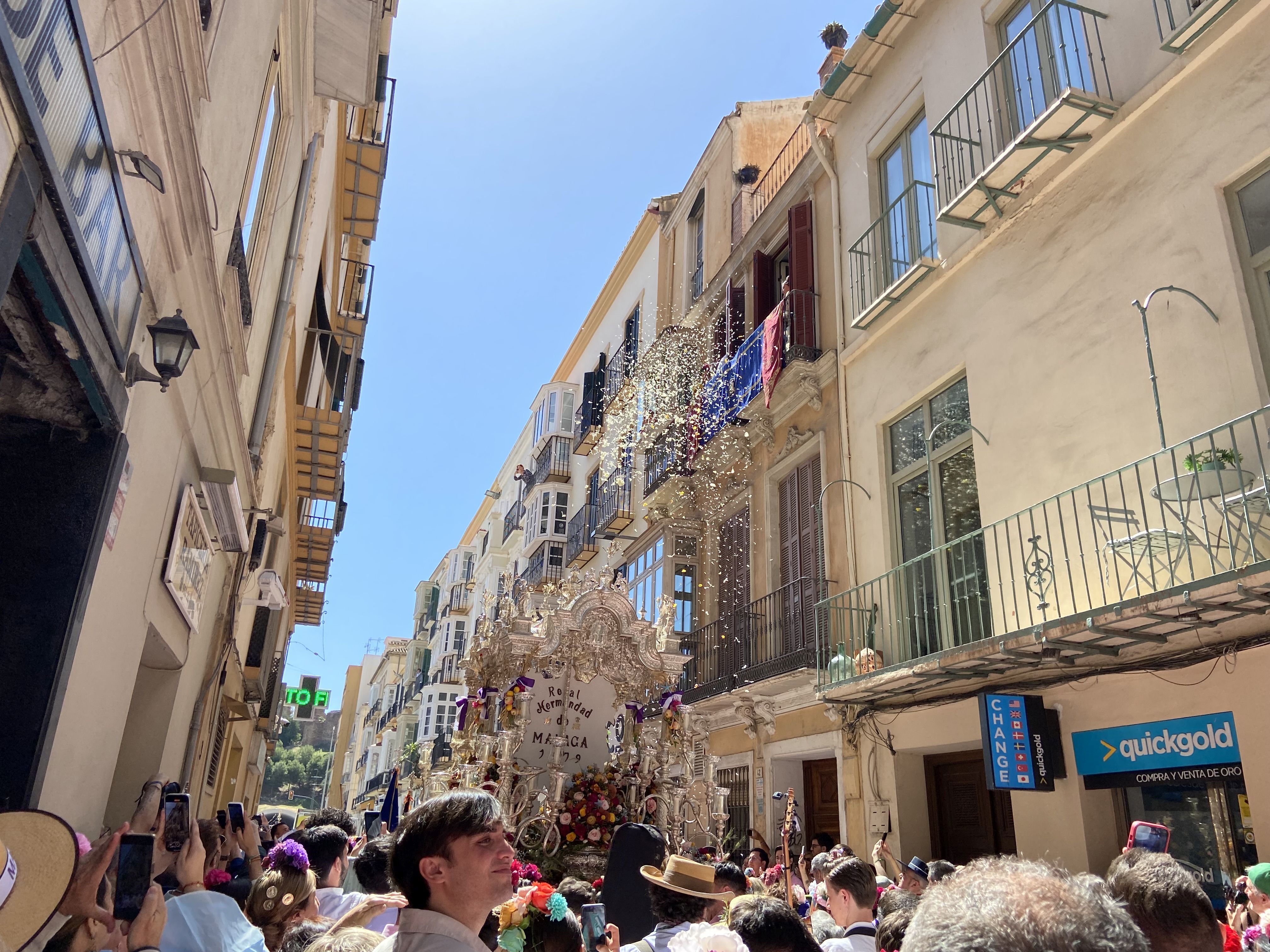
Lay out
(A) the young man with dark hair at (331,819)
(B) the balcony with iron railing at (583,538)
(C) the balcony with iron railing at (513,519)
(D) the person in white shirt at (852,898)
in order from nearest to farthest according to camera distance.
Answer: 1. (D) the person in white shirt at (852,898)
2. (A) the young man with dark hair at (331,819)
3. (B) the balcony with iron railing at (583,538)
4. (C) the balcony with iron railing at (513,519)

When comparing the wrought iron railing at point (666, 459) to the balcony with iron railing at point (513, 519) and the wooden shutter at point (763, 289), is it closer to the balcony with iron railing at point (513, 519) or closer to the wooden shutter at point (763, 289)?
the wooden shutter at point (763, 289)

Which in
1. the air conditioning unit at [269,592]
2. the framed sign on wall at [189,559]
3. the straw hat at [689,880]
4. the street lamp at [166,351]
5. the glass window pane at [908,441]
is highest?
the glass window pane at [908,441]

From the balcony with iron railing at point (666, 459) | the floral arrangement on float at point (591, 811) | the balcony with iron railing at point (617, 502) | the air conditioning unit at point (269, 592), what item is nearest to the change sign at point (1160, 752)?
the floral arrangement on float at point (591, 811)

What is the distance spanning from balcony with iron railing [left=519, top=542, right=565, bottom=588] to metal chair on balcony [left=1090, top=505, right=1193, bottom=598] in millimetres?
18890

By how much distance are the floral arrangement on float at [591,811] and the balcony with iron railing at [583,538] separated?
39.5ft

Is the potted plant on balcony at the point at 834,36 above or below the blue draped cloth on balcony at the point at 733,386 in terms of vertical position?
above

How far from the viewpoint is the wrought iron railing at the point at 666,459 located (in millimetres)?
16281

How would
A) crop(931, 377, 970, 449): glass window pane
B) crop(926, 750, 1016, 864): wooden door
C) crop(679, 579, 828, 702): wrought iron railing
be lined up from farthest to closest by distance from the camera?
crop(679, 579, 828, 702): wrought iron railing
crop(931, 377, 970, 449): glass window pane
crop(926, 750, 1016, 864): wooden door

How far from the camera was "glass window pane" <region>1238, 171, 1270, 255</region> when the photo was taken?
7102mm

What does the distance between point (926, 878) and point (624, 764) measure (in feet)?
10.9

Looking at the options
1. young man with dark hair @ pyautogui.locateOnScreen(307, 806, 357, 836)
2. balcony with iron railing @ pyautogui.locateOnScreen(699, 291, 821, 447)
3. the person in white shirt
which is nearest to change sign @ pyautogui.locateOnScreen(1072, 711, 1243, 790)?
the person in white shirt

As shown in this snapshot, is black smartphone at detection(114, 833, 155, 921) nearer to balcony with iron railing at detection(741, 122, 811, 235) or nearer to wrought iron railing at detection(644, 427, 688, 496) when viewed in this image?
wrought iron railing at detection(644, 427, 688, 496)

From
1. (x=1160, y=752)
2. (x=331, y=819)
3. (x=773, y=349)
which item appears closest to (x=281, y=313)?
(x=331, y=819)

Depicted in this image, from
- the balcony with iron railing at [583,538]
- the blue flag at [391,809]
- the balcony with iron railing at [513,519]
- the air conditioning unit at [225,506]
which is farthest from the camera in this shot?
Result: the balcony with iron railing at [513,519]
